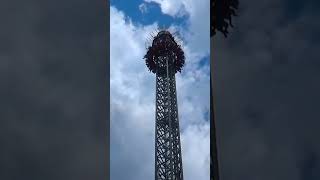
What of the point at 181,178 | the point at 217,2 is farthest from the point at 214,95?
the point at 181,178

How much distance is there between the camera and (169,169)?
168 ft

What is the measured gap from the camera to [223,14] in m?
6.29

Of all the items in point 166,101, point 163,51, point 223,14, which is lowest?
point 223,14

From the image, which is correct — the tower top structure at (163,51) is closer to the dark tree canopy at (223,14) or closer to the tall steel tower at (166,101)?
the tall steel tower at (166,101)

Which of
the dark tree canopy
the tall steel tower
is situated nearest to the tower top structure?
the tall steel tower

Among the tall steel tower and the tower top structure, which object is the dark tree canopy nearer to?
the tall steel tower

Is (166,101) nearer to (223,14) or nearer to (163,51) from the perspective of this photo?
(163,51)

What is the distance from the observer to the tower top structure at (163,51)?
59.0 m

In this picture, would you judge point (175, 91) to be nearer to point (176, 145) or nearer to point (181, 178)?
point (176, 145)

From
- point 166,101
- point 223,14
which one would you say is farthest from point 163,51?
point 223,14

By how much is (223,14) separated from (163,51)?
52756 millimetres

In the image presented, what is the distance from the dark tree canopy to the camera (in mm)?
6238

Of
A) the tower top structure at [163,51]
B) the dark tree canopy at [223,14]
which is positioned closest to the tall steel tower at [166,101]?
the tower top structure at [163,51]

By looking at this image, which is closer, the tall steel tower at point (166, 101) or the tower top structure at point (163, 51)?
the tall steel tower at point (166, 101)
